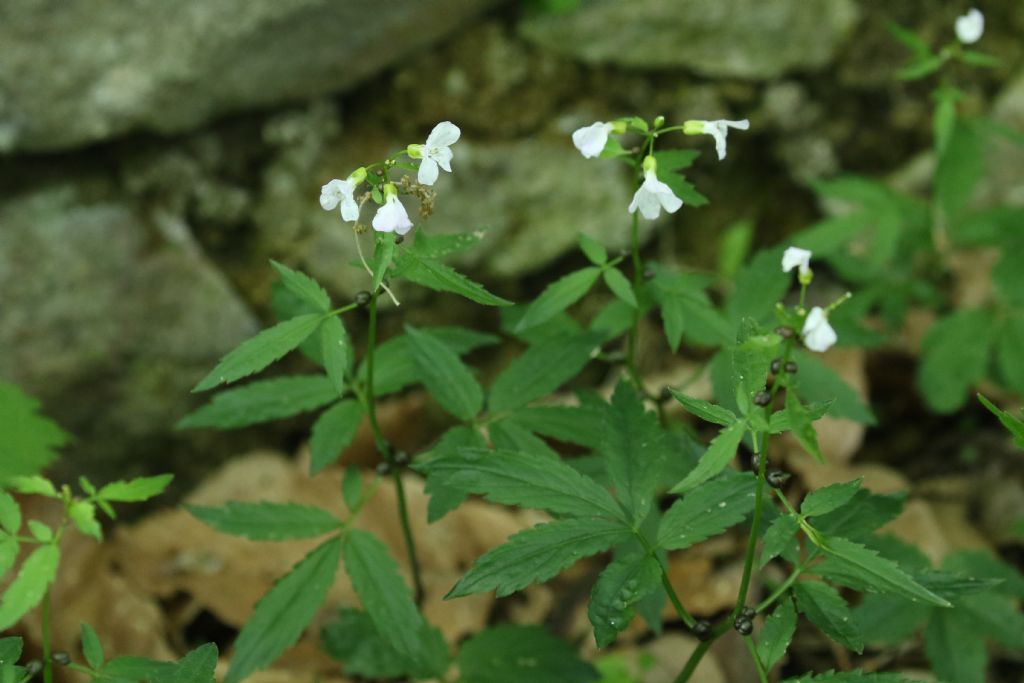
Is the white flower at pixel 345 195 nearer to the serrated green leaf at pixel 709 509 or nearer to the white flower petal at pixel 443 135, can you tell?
the white flower petal at pixel 443 135

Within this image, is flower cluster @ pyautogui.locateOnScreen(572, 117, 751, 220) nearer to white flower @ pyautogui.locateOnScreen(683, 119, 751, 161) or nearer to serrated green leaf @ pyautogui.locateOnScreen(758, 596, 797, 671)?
white flower @ pyautogui.locateOnScreen(683, 119, 751, 161)

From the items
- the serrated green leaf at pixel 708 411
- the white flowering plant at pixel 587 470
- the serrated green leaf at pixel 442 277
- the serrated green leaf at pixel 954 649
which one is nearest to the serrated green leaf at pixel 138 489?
the white flowering plant at pixel 587 470

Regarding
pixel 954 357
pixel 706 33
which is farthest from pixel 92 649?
pixel 954 357

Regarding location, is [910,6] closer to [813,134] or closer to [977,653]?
[813,134]

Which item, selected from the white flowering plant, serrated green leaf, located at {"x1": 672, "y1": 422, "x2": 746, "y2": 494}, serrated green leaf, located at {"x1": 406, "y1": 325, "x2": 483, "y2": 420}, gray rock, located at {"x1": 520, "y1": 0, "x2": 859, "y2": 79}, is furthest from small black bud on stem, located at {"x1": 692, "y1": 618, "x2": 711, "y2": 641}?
gray rock, located at {"x1": 520, "y1": 0, "x2": 859, "y2": 79}

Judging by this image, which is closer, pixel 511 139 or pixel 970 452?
pixel 511 139

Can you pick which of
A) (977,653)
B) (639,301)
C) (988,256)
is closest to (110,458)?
(639,301)

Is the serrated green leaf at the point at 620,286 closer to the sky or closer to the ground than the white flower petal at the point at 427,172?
closer to the ground

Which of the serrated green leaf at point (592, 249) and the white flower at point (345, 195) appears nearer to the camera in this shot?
the white flower at point (345, 195)
